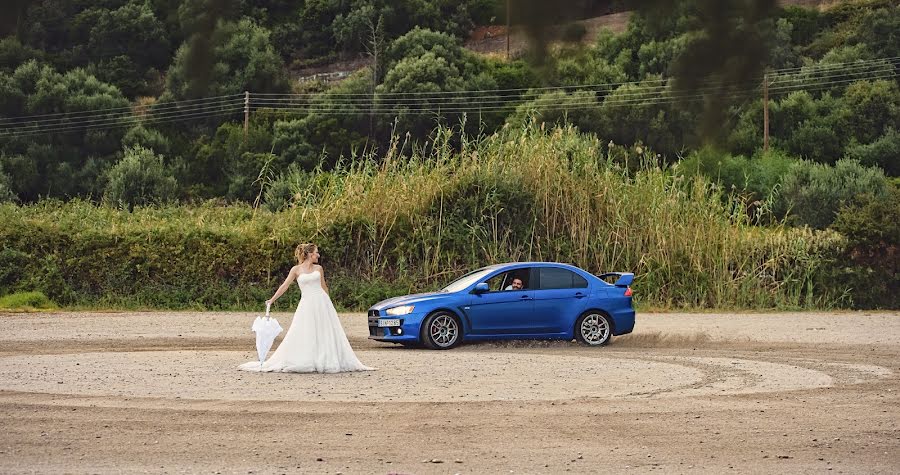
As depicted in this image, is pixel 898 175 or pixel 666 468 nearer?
pixel 898 175

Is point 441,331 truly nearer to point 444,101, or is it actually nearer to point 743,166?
point 444,101

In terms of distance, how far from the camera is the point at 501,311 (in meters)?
21.1

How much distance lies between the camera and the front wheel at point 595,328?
70.6ft

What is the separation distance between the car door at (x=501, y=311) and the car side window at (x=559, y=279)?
377mm

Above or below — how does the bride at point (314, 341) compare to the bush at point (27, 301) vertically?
above

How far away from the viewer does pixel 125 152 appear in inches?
191

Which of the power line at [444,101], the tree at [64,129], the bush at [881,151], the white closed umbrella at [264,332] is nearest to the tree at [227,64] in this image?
the power line at [444,101]

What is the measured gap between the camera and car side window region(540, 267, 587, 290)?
2142 cm

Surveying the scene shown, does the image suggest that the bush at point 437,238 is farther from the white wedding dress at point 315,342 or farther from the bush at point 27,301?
the white wedding dress at point 315,342

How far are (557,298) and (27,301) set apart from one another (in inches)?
553

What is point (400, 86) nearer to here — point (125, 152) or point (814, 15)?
point (125, 152)

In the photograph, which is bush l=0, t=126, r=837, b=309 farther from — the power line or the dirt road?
the power line

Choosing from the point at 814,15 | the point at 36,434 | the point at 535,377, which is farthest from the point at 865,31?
the point at 535,377

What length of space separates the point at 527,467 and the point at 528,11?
6.50m
